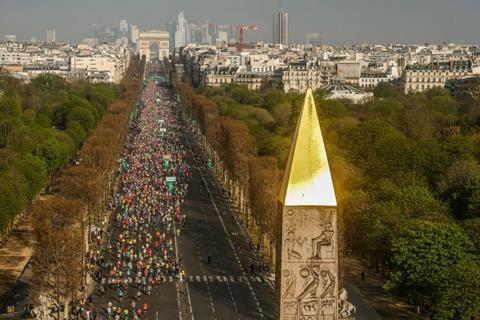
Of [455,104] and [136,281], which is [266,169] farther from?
[455,104]

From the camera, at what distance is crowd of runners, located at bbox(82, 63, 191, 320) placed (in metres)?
46.9

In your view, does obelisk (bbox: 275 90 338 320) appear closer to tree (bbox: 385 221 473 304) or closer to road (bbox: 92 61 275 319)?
tree (bbox: 385 221 473 304)

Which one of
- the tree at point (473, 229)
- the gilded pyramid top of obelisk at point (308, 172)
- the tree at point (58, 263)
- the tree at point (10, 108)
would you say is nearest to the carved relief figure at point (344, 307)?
the tree at point (473, 229)

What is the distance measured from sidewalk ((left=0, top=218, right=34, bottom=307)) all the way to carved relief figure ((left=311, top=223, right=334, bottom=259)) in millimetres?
28223

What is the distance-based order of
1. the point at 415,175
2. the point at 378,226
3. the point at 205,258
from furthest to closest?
the point at 415,175, the point at 205,258, the point at 378,226

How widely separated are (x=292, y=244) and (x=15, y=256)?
38.3 m

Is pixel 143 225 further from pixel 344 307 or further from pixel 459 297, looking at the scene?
pixel 459 297

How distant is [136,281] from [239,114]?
69058 mm

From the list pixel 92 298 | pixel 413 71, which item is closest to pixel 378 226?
pixel 92 298

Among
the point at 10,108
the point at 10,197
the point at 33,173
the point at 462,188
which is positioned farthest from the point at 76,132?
the point at 462,188

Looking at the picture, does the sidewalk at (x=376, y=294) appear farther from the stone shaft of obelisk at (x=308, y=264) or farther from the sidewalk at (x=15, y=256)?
the stone shaft of obelisk at (x=308, y=264)

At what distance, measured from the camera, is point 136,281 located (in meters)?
48.7

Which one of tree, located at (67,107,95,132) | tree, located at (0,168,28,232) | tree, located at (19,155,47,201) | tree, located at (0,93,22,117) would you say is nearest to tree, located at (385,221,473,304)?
tree, located at (0,168,28,232)

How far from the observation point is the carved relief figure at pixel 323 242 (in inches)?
774
